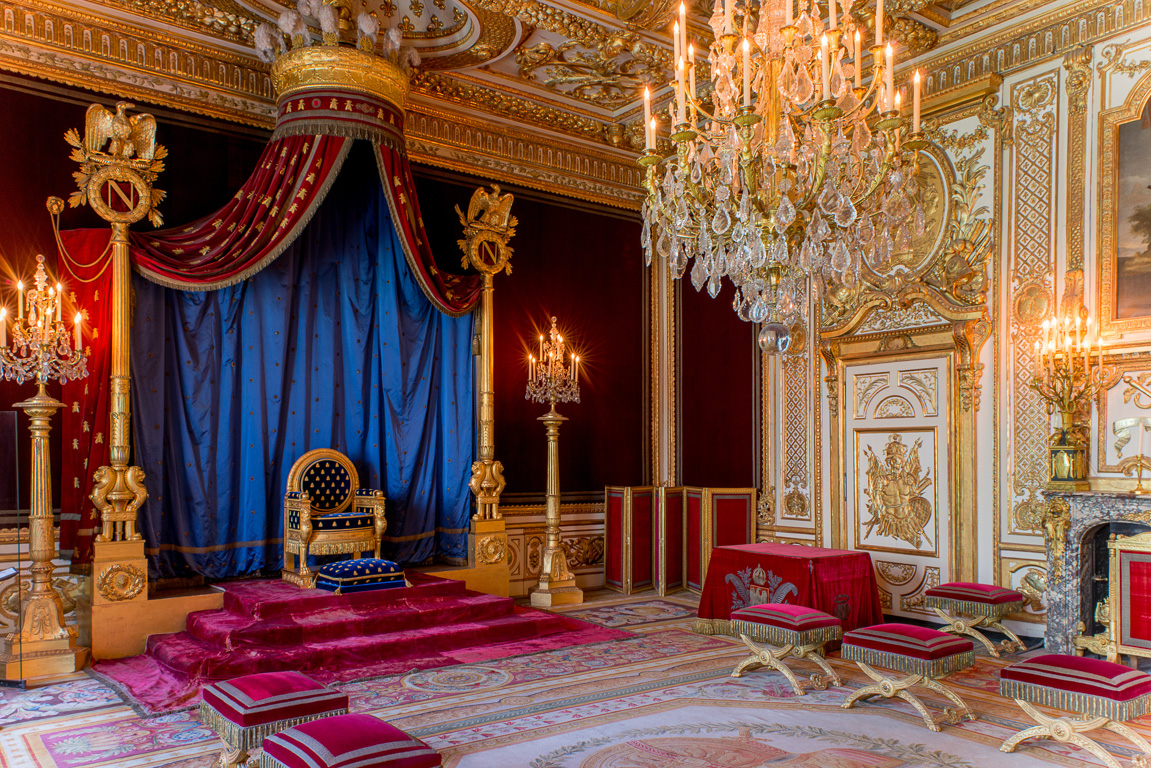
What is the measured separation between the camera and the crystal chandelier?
413cm

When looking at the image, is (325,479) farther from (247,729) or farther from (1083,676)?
(1083,676)

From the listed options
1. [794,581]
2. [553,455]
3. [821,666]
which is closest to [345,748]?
[821,666]

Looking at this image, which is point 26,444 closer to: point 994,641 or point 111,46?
point 111,46

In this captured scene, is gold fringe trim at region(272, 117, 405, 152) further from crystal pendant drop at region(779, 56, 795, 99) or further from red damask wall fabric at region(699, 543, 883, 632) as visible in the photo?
red damask wall fabric at region(699, 543, 883, 632)

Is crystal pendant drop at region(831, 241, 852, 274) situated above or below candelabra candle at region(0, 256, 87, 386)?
above

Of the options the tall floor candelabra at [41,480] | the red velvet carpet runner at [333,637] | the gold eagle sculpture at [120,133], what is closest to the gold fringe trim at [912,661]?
the red velvet carpet runner at [333,637]

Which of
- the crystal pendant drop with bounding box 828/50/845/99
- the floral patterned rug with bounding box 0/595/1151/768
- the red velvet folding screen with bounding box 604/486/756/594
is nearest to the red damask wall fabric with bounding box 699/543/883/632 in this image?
the floral patterned rug with bounding box 0/595/1151/768

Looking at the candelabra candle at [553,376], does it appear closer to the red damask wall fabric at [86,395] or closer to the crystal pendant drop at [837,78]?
the red damask wall fabric at [86,395]

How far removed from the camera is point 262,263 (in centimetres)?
626

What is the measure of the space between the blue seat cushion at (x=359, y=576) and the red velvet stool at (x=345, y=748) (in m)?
3.16

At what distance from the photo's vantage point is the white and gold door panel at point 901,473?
22.3 feet

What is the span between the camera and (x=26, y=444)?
5855 millimetres

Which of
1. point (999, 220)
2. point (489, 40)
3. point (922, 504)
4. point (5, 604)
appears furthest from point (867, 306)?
point (5, 604)

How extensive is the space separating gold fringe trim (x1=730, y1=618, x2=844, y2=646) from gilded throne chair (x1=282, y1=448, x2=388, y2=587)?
3055mm
